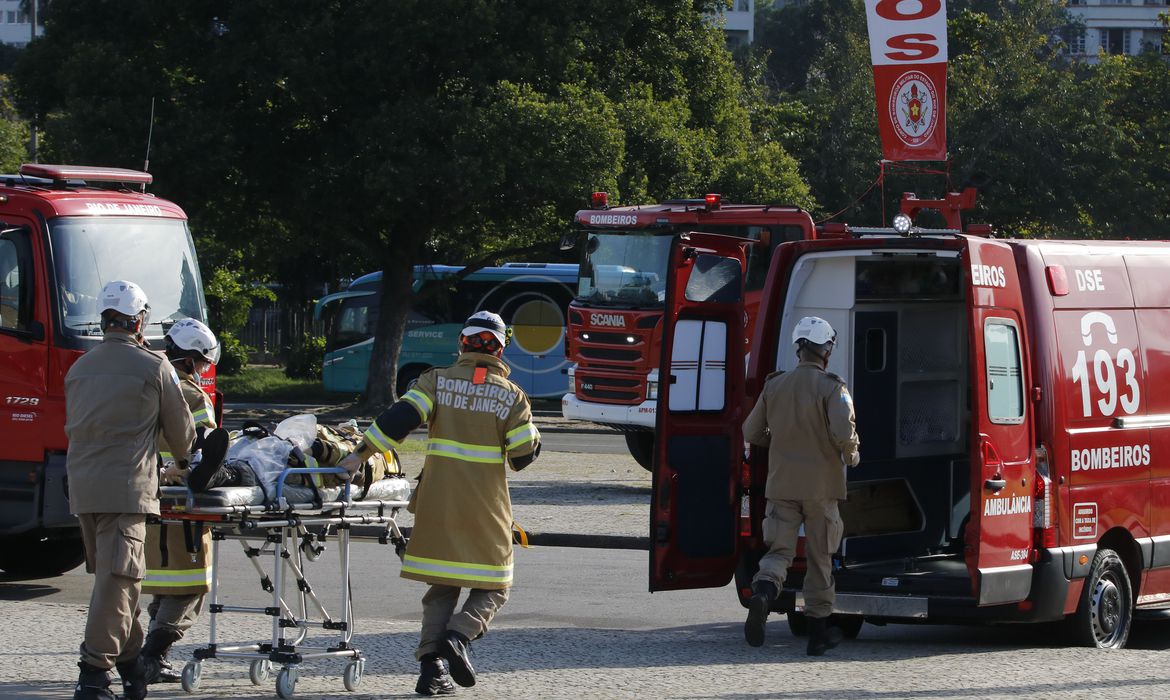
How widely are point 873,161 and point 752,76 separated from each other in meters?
11.1

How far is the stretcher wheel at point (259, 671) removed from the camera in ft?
24.9

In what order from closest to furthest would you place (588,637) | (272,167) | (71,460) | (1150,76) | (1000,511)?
(71,460)
(1000,511)
(588,637)
(272,167)
(1150,76)

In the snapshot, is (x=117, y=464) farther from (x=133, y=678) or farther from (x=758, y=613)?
(x=758, y=613)

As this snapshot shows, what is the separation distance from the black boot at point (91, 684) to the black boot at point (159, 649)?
0.56 meters

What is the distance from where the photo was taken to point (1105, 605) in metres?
9.23

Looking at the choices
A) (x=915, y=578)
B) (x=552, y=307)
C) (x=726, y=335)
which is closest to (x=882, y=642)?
(x=915, y=578)

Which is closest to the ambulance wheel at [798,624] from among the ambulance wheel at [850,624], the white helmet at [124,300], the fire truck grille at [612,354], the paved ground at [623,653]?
the paved ground at [623,653]

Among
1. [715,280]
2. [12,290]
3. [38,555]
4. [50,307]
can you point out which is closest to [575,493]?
[38,555]

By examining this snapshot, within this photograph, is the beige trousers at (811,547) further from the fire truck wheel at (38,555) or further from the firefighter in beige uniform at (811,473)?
→ the fire truck wheel at (38,555)

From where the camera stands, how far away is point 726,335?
942 centimetres

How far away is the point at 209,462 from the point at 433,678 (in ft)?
4.83

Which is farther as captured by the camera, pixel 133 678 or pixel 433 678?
pixel 433 678

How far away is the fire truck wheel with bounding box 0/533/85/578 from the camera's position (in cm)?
1202

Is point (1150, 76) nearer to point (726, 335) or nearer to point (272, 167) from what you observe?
point (272, 167)
